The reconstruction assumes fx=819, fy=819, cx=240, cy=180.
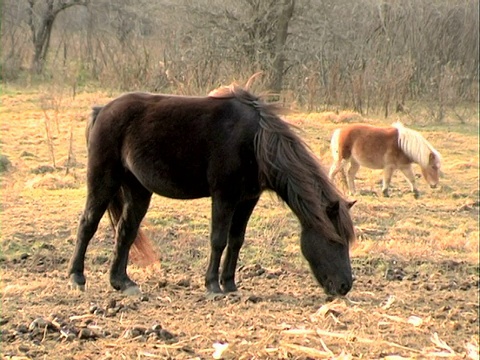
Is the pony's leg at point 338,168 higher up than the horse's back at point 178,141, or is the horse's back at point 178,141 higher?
the horse's back at point 178,141

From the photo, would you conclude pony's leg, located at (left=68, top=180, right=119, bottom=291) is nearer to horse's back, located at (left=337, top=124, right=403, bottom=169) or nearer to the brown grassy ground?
the brown grassy ground

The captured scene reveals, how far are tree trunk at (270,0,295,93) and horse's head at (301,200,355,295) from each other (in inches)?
388

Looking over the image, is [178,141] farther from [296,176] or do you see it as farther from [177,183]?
[296,176]

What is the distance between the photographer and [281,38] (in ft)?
51.8

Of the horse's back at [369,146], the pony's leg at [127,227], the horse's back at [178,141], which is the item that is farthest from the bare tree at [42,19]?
the horse's back at [178,141]

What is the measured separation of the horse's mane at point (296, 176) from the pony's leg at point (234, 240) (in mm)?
417

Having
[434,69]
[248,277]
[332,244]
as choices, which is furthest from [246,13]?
[332,244]

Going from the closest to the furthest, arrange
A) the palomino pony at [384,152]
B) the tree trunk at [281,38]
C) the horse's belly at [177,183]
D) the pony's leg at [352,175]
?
1. the horse's belly at [177,183]
2. the pony's leg at [352,175]
3. the palomino pony at [384,152]
4. the tree trunk at [281,38]

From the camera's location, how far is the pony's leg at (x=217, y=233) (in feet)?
17.1

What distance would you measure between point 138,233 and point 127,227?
36 cm

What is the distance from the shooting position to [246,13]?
15.9 metres

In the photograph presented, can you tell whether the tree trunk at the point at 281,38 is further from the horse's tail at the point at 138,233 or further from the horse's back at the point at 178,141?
the horse's back at the point at 178,141

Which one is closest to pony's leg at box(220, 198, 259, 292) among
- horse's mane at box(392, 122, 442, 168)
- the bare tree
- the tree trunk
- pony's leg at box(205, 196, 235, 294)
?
pony's leg at box(205, 196, 235, 294)

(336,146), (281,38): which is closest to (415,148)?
(336,146)
